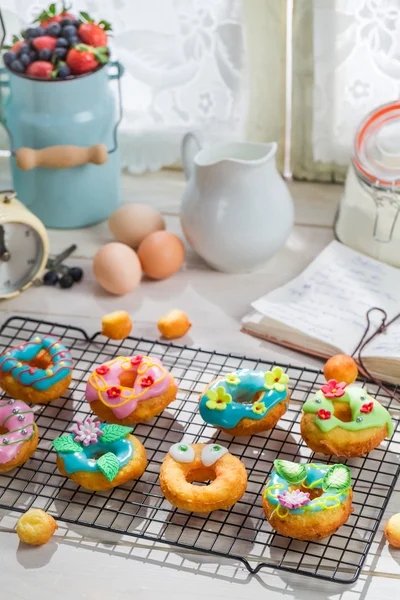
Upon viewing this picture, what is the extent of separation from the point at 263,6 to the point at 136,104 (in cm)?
30

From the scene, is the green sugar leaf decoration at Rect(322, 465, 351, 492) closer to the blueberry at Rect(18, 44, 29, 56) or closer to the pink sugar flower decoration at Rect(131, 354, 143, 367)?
the pink sugar flower decoration at Rect(131, 354, 143, 367)

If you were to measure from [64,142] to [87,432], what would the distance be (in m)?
0.61

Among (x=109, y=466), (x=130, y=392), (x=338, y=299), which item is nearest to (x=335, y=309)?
(x=338, y=299)

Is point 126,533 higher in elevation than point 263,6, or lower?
lower

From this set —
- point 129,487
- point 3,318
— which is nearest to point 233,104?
point 3,318

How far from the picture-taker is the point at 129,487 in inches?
45.5

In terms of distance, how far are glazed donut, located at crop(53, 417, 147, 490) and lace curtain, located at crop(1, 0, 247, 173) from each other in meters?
0.76

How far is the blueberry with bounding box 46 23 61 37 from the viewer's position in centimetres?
154

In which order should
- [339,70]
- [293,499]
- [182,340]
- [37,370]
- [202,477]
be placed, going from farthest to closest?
[339,70], [182,340], [37,370], [202,477], [293,499]

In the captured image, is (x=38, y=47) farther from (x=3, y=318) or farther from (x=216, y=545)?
(x=216, y=545)

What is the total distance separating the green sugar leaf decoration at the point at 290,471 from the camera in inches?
42.4

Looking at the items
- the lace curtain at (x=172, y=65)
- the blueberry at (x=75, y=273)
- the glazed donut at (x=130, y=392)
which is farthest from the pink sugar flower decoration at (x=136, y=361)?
the lace curtain at (x=172, y=65)

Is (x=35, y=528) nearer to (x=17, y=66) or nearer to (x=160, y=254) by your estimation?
(x=160, y=254)

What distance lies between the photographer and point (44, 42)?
1536 millimetres
